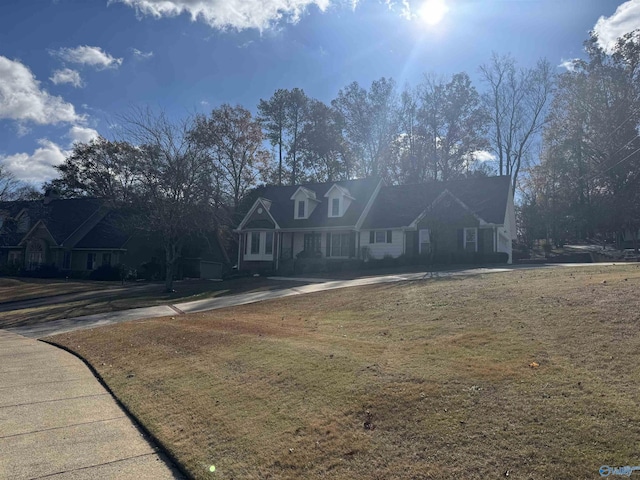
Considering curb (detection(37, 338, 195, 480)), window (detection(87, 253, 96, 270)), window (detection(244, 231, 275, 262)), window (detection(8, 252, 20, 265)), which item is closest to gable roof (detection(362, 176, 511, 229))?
window (detection(244, 231, 275, 262))

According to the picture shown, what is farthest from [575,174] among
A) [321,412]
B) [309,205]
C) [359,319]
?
[321,412]

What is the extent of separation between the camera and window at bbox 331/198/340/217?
3334 cm

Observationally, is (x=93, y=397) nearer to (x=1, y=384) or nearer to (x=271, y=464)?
(x=1, y=384)

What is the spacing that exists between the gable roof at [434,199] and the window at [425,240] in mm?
1113

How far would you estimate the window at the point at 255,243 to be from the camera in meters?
35.2

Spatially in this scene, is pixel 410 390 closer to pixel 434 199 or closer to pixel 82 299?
pixel 82 299

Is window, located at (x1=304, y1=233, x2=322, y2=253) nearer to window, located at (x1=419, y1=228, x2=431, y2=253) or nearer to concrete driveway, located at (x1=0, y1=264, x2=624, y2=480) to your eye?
window, located at (x1=419, y1=228, x2=431, y2=253)

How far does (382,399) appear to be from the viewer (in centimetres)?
545

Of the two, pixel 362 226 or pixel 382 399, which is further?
pixel 362 226

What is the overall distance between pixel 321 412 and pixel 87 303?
63.4 feet

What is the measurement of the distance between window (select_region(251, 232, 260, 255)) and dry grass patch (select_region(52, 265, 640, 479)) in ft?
78.8

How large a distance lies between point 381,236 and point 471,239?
234 inches

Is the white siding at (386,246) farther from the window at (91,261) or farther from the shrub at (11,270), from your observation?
the shrub at (11,270)

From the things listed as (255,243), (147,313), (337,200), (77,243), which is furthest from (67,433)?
(77,243)
